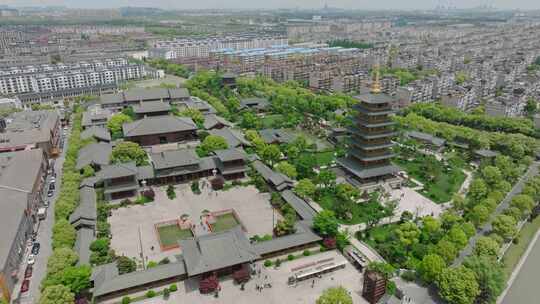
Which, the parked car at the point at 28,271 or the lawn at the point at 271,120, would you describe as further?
the lawn at the point at 271,120

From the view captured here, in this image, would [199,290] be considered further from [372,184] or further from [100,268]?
[372,184]

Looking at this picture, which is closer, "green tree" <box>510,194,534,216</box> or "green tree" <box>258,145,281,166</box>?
"green tree" <box>510,194,534,216</box>

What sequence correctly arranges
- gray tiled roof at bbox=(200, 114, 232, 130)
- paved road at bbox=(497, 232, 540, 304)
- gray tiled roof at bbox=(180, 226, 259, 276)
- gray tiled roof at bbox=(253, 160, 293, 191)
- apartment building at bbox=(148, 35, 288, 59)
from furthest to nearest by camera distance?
apartment building at bbox=(148, 35, 288, 59) < gray tiled roof at bbox=(200, 114, 232, 130) < gray tiled roof at bbox=(253, 160, 293, 191) < paved road at bbox=(497, 232, 540, 304) < gray tiled roof at bbox=(180, 226, 259, 276)

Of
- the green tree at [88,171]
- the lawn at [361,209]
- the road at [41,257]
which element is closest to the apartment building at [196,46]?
the green tree at [88,171]

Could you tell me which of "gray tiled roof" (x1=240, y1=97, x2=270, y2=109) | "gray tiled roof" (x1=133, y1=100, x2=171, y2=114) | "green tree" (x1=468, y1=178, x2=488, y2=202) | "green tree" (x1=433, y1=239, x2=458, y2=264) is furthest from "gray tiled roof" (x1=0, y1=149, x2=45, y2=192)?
"green tree" (x1=468, y1=178, x2=488, y2=202)

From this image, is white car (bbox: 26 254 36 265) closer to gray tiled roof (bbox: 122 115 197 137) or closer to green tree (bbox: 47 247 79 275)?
green tree (bbox: 47 247 79 275)

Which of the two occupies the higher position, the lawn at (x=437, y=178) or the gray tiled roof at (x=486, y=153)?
the gray tiled roof at (x=486, y=153)

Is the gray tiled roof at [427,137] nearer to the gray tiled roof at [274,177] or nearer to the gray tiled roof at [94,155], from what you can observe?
the gray tiled roof at [274,177]

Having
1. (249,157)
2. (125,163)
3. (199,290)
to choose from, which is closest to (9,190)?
(125,163)
